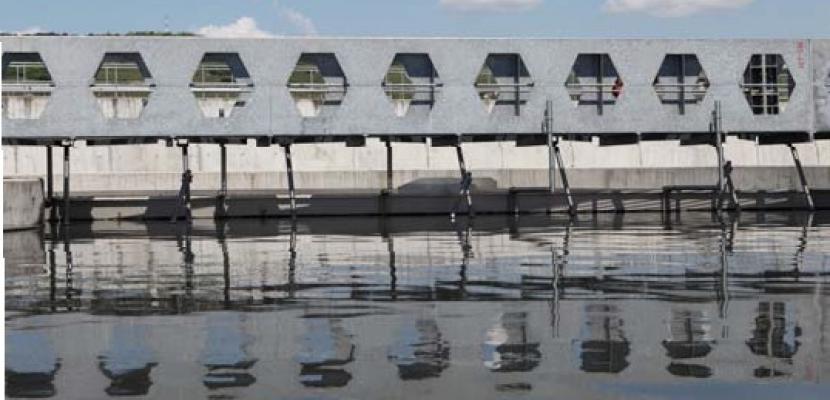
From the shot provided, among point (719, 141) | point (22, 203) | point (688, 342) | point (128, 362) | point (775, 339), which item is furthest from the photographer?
point (719, 141)

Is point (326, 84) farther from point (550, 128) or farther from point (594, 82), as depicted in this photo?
point (594, 82)

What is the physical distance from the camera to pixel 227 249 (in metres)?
24.5

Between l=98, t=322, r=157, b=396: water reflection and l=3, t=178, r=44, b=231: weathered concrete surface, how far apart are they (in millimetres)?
20835

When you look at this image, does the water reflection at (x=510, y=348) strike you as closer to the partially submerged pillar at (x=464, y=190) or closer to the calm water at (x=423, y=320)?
the calm water at (x=423, y=320)

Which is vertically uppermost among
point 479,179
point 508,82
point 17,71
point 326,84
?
point 17,71

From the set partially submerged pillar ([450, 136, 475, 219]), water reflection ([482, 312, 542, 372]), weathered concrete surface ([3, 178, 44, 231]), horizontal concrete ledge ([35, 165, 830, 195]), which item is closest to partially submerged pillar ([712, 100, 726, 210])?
horizontal concrete ledge ([35, 165, 830, 195])

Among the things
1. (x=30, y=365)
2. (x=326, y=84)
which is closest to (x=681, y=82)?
(x=326, y=84)

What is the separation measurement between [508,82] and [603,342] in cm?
2783

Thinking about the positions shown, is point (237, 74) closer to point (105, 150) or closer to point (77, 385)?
point (105, 150)

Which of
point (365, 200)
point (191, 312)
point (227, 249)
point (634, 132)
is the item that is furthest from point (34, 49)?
point (191, 312)

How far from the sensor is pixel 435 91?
37.7 metres

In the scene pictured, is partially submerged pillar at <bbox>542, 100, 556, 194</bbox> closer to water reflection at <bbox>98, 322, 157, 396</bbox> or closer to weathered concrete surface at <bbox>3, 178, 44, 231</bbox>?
weathered concrete surface at <bbox>3, 178, 44, 231</bbox>

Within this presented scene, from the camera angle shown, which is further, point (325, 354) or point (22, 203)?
point (22, 203)

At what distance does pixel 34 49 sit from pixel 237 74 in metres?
5.33
